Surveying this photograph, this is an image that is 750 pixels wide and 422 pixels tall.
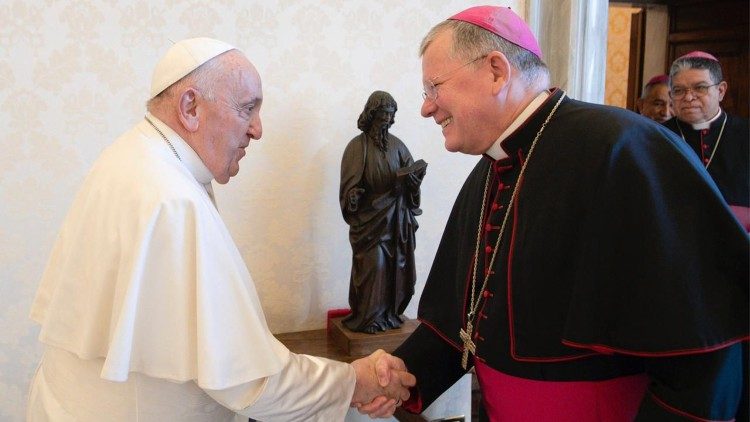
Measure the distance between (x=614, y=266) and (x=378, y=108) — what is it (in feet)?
4.95

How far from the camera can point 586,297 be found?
5.96 feet

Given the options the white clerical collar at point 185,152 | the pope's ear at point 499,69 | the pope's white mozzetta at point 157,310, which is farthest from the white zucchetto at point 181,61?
the pope's ear at point 499,69

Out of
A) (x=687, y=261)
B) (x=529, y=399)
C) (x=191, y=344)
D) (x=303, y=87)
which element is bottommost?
(x=529, y=399)

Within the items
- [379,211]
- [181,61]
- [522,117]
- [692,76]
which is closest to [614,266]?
[522,117]

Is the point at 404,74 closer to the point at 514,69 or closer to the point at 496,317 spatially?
the point at 514,69

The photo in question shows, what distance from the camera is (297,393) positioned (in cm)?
210

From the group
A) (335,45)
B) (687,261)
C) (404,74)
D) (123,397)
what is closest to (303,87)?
(335,45)

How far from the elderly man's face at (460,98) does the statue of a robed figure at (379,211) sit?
3.06 feet

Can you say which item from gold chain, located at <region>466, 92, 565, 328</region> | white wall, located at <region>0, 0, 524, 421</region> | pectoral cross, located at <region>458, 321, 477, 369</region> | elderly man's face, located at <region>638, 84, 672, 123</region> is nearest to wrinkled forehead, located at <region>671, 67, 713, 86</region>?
elderly man's face, located at <region>638, 84, 672, 123</region>

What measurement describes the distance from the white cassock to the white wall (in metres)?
1.09

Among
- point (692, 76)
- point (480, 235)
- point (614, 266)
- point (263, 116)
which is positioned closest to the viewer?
point (614, 266)

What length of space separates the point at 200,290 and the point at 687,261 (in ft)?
3.82

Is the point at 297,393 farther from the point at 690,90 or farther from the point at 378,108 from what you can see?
the point at 690,90

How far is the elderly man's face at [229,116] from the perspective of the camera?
2.18m
